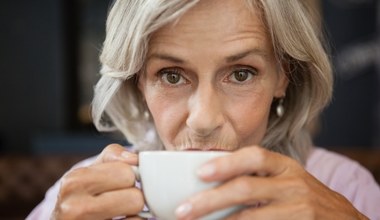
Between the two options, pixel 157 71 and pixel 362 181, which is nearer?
pixel 157 71

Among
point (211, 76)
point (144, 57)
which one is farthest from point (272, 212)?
point (144, 57)

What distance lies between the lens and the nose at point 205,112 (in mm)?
952

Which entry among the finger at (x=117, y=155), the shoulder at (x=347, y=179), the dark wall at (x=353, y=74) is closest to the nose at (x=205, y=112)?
the finger at (x=117, y=155)

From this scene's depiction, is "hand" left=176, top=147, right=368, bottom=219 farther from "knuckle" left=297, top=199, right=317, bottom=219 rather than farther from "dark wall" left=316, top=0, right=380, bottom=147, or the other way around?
"dark wall" left=316, top=0, right=380, bottom=147

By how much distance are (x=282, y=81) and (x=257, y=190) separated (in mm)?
489

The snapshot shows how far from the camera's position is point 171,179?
0.75 m

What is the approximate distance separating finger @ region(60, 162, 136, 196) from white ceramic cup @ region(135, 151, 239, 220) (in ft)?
0.08

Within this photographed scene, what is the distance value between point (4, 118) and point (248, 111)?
5376mm

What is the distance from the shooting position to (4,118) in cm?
601

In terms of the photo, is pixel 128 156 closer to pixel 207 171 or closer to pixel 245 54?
pixel 207 171

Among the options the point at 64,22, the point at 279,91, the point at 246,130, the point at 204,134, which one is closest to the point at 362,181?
the point at 279,91

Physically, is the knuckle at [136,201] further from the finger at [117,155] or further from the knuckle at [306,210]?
the knuckle at [306,210]

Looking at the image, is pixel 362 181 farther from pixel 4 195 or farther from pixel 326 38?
pixel 4 195

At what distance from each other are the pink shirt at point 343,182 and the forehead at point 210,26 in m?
0.49
